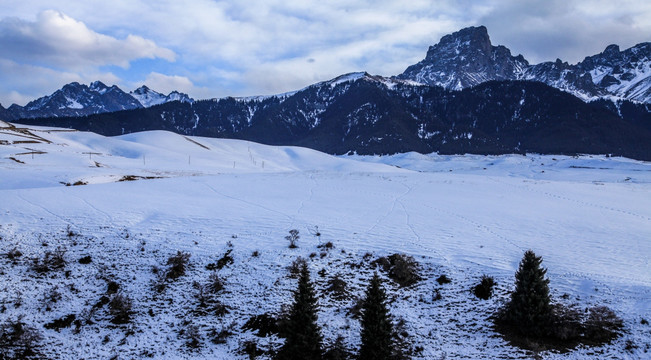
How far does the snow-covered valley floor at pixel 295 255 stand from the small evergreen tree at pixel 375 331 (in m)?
1.82

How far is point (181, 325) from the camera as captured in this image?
16.7 meters

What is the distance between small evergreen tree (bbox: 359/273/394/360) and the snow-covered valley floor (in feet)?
5.98

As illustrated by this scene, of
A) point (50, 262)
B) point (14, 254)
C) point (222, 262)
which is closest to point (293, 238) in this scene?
point (222, 262)

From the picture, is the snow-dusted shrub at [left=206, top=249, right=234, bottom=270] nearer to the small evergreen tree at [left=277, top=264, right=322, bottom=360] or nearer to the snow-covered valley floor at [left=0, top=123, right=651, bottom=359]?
the snow-covered valley floor at [left=0, top=123, right=651, bottom=359]

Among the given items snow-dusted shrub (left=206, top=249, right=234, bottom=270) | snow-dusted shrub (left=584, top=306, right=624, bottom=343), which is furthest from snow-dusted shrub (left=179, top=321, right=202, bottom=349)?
snow-dusted shrub (left=584, top=306, right=624, bottom=343)

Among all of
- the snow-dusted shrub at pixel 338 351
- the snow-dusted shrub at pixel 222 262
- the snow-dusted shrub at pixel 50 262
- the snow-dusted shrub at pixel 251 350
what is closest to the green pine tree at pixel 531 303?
the snow-dusted shrub at pixel 338 351

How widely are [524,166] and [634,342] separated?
4770 inches

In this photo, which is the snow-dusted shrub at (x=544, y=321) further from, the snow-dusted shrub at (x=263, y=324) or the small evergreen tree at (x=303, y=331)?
the snow-dusted shrub at (x=263, y=324)

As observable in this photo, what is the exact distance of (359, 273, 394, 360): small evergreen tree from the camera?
1387cm

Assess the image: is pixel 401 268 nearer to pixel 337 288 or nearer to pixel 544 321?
pixel 337 288

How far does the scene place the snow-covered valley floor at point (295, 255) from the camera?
Result: 15.9m

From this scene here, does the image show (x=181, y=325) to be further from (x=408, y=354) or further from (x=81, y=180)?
(x=81, y=180)

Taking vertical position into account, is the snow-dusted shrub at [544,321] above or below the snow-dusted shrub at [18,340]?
above

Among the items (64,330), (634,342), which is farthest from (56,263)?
(634,342)
